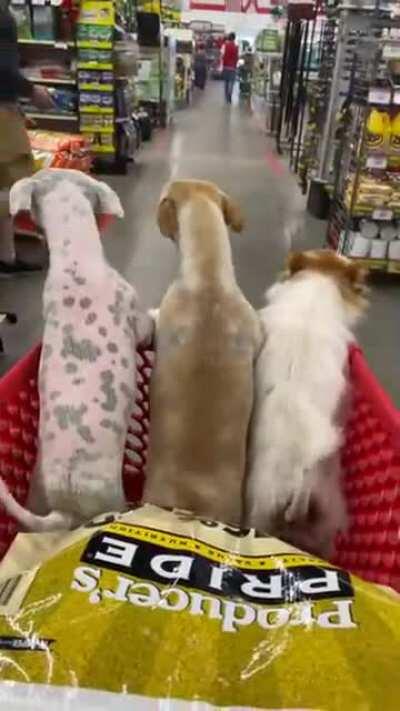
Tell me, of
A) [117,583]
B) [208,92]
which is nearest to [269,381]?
[117,583]

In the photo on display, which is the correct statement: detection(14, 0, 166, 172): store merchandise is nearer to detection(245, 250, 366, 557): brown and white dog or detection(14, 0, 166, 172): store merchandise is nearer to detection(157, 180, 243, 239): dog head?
detection(157, 180, 243, 239): dog head

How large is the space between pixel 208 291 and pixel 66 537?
23.6 inches

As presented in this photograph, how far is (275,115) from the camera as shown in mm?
12133

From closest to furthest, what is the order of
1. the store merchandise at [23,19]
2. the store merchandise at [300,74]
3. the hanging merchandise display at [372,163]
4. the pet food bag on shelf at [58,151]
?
A: 1. the hanging merchandise display at [372,163]
2. the pet food bag on shelf at [58,151]
3. the store merchandise at [23,19]
4. the store merchandise at [300,74]

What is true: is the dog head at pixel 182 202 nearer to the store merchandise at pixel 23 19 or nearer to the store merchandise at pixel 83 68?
the store merchandise at pixel 83 68

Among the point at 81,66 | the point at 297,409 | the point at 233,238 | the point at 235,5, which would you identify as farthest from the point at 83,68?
the point at 235,5

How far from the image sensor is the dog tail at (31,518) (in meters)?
1.28

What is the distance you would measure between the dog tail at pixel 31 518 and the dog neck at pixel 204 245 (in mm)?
560

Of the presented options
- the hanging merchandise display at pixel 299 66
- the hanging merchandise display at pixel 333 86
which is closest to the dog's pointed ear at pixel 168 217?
the hanging merchandise display at pixel 333 86

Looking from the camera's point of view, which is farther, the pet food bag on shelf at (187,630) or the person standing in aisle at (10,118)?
the person standing in aisle at (10,118)

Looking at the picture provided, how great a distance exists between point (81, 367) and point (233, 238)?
3.95m

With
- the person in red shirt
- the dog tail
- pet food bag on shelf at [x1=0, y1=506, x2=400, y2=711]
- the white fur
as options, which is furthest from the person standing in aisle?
the person in red shirt

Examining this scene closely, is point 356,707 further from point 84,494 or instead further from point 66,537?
point 84,494

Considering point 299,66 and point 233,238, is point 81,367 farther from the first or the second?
point 299,66
